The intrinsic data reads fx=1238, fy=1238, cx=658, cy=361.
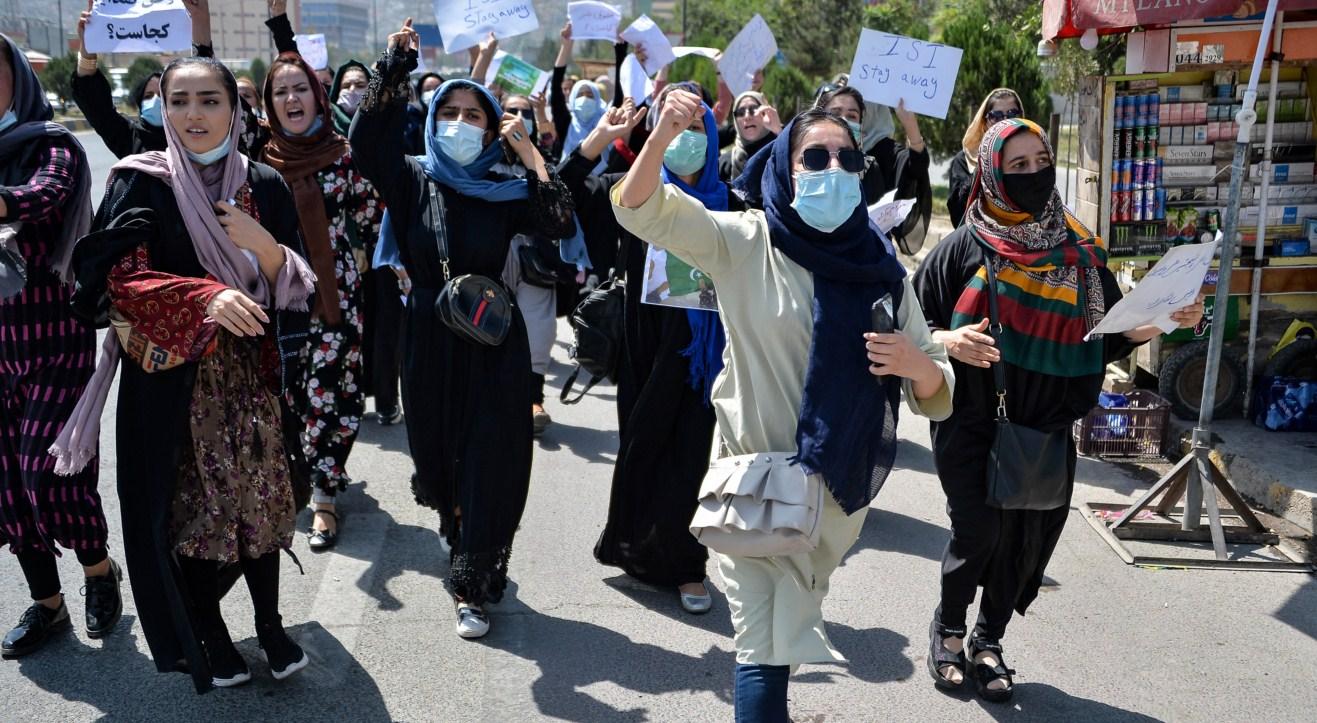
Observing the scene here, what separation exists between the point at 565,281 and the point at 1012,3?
1624 cm

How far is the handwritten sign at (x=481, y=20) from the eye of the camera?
5945 millimetres

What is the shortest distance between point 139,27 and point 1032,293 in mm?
3896

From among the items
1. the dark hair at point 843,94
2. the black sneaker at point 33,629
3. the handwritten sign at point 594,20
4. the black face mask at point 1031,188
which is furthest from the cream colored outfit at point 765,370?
the handwritten sign at point 594,20

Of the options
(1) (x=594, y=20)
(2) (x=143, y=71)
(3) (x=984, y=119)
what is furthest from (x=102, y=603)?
(2) (x=143, y=71)

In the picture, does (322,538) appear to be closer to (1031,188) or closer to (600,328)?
(600,328)

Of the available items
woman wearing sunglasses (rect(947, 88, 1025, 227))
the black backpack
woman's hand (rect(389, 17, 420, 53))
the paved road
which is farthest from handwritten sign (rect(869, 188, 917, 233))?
woman's hand (rect(389, 17, 420, 53))

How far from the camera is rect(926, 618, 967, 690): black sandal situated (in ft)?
13.0

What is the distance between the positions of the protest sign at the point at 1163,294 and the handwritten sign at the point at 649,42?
4162mm

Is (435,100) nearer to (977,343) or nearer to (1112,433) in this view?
(977,343)

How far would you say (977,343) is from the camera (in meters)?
3.51

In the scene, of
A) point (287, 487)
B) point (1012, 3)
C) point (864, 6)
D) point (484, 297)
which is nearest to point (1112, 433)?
point (484, 297)

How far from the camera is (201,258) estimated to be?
353 centimetres

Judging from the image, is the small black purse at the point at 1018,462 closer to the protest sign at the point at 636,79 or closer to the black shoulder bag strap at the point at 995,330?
the black shoulder bag strap at the point at 995,330

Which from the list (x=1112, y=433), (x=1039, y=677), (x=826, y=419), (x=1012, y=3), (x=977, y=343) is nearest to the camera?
(x=826, y=419)
